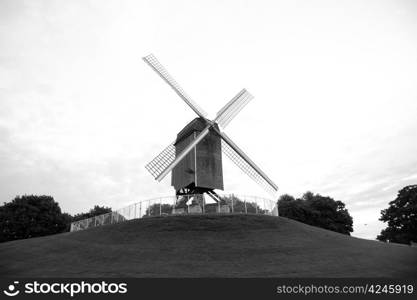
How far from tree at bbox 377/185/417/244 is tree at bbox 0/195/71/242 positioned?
193ft

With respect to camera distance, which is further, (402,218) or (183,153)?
(402,218)

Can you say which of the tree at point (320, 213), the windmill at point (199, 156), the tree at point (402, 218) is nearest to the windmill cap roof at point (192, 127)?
the windmill at point (199, 156)

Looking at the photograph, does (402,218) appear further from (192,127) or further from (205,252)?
(205,252)

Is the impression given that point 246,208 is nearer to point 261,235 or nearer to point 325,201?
point 261,235

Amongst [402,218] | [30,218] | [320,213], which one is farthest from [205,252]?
[402,218]

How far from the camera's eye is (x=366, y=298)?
16.4 metres

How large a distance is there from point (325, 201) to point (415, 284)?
48.8 metres

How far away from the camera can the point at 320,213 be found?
6234 cm

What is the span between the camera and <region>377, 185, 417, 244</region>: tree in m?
57.7

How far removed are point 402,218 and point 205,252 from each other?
1946 inches

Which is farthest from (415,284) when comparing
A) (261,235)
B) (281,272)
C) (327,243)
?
(261,235)

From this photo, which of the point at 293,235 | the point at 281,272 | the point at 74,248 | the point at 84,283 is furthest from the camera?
the point at 293,235

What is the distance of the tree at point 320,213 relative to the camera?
6094cm

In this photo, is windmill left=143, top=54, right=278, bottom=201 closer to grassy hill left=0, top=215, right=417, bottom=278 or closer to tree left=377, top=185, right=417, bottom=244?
grassy hill left=0, top=215, right=417, bottom=278
